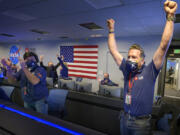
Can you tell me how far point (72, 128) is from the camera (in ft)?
3.00

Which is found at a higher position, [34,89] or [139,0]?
[139,0]

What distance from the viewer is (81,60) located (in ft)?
19.0

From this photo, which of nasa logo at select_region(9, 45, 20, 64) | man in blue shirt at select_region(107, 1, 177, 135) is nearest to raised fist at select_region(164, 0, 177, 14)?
man in blue shirt at select_region(107, 1, 177, 135)

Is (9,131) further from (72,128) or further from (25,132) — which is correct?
(72,128)

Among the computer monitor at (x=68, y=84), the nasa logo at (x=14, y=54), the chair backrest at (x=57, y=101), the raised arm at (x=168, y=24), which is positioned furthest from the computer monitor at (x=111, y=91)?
the nasa logo at (x=14, y=54)

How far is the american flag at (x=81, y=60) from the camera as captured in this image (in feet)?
18.2

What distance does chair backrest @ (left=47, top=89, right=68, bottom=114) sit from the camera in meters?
2.05

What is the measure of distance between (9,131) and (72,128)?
475mm

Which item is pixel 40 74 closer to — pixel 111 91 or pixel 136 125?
pixel 111 91

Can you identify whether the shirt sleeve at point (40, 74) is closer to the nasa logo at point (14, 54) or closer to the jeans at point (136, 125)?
the jeans at point (136, 125)

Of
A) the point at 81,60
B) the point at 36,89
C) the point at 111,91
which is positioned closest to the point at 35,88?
the point at 36,89

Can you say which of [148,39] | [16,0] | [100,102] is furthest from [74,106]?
[148,39]

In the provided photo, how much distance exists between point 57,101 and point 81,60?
382 cm

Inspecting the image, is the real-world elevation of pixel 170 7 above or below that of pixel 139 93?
above
